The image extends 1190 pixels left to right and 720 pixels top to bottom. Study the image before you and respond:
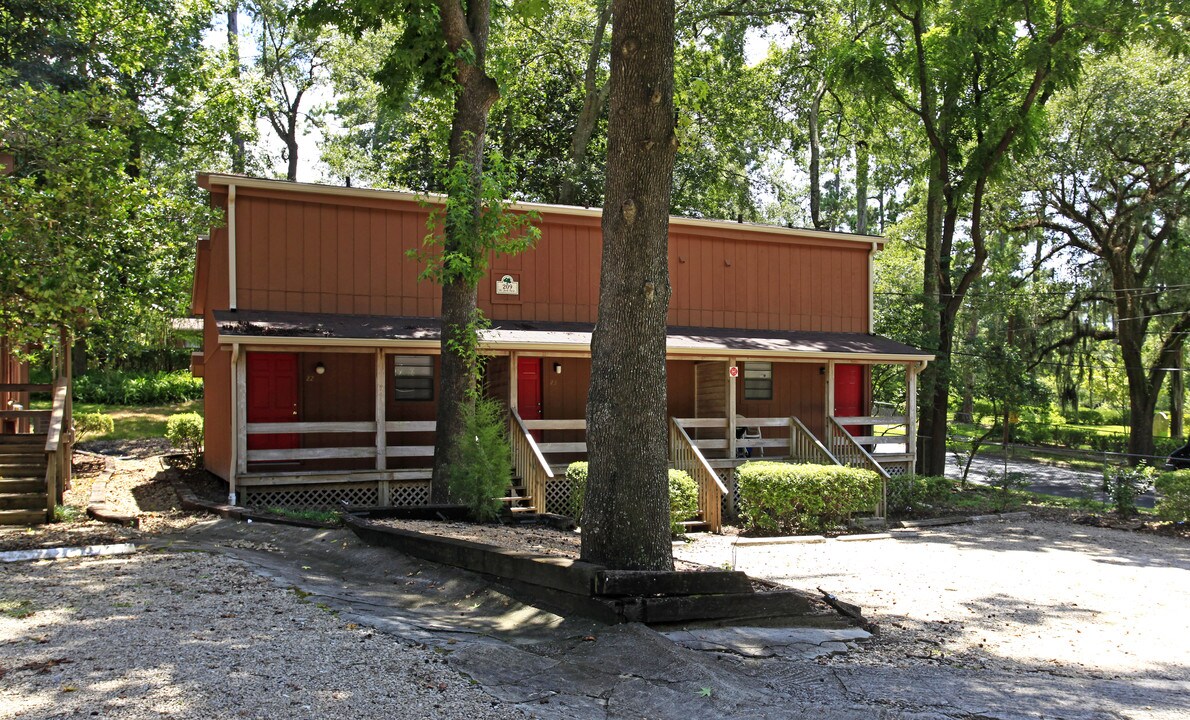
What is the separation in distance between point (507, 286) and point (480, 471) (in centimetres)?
529

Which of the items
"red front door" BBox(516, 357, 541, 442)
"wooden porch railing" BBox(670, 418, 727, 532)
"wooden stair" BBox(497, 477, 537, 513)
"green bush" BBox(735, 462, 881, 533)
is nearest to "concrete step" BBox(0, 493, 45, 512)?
"wooden stair" BBox(497, 477, 537, 513)

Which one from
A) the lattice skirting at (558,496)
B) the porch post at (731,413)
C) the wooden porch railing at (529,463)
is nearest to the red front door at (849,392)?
the porch post at (731,413)

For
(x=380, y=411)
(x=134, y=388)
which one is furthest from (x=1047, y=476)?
(x=134, y=388)

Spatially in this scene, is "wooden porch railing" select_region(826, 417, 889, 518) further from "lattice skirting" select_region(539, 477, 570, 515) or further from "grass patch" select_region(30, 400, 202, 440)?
"grass patch" select_region(30, 400, 202, 440)

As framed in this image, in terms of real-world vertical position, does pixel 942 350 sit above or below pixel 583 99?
below

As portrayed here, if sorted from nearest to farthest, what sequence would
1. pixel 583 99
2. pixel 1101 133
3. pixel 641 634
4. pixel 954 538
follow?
1. pixel 641 634
2. pixel 954 538
3. pixel 1101 133
4. pixel 583 99

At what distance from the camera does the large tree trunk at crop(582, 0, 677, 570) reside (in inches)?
284

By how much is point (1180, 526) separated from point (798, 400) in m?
7.10

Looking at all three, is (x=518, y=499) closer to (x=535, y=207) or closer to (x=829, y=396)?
(x=535, y=207)

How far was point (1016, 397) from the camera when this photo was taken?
21531mm

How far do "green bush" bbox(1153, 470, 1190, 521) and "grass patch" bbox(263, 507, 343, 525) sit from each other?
13.6 meters

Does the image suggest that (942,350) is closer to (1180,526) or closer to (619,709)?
(1180,526)

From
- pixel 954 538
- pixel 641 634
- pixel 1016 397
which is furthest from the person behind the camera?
pixel 1016 397

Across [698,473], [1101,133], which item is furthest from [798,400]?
[1101,133]
